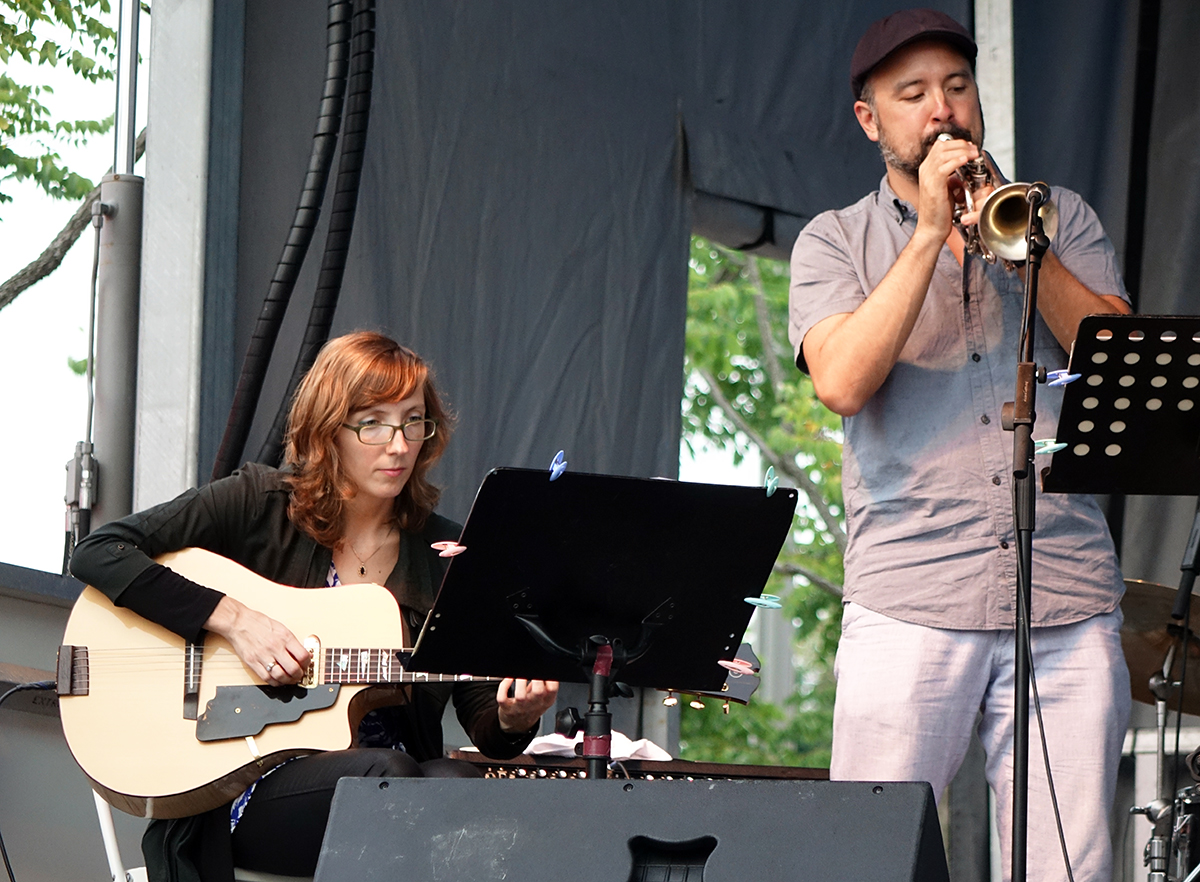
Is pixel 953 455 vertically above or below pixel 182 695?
above

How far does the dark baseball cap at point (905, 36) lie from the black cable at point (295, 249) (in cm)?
123

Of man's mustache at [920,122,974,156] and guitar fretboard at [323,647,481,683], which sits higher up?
man's mustache at [920,122,974,156]

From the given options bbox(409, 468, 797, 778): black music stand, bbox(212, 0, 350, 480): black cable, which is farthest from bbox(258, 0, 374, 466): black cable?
bbox(409, 468, 797, 778): black music stand

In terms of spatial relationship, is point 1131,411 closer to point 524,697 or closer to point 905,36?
point 905,36

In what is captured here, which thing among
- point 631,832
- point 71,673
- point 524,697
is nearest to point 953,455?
point 524,697

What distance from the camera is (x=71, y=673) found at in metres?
2.45

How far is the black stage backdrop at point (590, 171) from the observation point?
3326 millimetres

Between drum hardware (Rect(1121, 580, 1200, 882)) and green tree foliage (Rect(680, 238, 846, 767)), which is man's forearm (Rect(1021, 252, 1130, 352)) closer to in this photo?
drum hardware (Rect(1121, 580, 1200, 882))

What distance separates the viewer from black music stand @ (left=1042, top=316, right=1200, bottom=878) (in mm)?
1899

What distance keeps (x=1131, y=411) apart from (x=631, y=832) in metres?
0.93

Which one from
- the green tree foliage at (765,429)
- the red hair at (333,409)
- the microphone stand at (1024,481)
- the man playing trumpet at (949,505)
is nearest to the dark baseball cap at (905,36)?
the man playing trumpet at (949,505)

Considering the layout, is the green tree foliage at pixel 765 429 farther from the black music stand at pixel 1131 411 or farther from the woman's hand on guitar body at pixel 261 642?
the black music stand at pixel 1131 411

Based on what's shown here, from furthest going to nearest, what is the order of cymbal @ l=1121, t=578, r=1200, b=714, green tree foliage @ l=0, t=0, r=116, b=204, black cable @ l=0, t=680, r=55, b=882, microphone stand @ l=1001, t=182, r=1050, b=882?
green tree foliage @ l=0, t=0, r=116, b=204, cymbal @ l=1121, t=578, r=1200, b=714, black cable @ l=0, t=680, r=55, b=882, microphone stand @ l=1001, t=182, r=1050, b=882

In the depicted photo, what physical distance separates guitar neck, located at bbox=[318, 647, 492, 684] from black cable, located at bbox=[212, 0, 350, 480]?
772mm
